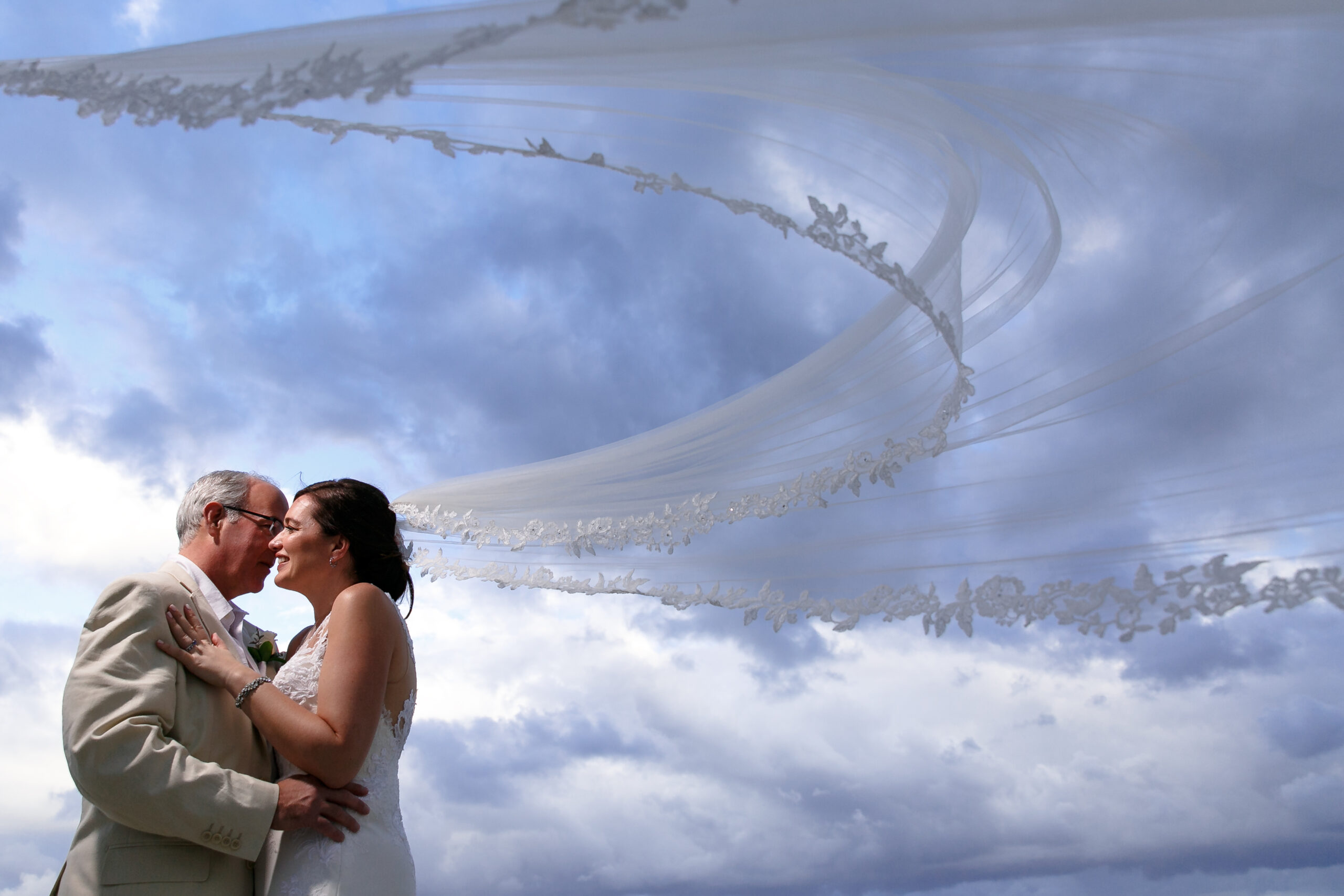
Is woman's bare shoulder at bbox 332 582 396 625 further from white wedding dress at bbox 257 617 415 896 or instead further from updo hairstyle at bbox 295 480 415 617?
updo hairstyle at bbox 295 480 415 617

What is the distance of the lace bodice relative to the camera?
2.29 m

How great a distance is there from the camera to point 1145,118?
5.68 ft

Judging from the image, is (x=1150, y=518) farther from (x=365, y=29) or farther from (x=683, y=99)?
(x=365, y=29)

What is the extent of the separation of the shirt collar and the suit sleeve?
11.9 inches

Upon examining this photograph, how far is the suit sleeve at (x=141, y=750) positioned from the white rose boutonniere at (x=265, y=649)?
1.61ft

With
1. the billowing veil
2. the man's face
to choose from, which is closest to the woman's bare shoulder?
the man's face

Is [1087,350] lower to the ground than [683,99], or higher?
lower

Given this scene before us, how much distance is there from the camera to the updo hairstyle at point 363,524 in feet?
8.54

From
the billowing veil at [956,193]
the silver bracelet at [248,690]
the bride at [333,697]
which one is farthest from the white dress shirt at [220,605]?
the billowing veil at [956,193]

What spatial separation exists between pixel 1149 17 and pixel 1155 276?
557 millimetres

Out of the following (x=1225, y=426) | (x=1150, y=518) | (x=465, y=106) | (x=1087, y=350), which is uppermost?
(x=465, y=106)

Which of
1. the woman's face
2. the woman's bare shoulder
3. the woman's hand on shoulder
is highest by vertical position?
the woman's face

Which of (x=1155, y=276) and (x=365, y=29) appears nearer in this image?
(x=365, y=29)

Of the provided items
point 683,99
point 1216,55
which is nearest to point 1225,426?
point 1216,55
